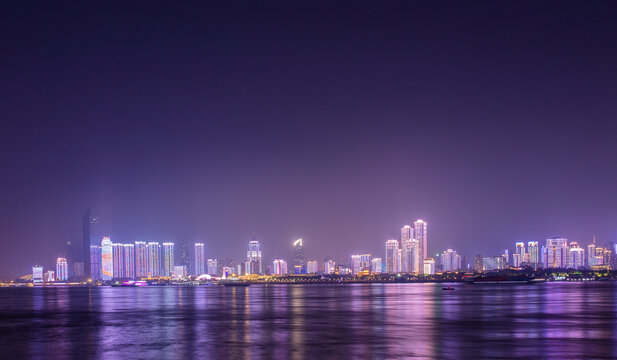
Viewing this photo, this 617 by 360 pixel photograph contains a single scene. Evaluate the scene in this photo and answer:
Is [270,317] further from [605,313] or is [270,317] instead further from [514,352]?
[605,313]

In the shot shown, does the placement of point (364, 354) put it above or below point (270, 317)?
above

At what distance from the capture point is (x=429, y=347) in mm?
27906

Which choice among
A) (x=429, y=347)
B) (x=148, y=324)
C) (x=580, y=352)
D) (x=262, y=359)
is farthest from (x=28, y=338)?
(x=580, y=352)

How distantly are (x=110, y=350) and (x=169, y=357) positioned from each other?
464cm

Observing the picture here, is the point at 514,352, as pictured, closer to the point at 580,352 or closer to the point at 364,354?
the point at 580,352

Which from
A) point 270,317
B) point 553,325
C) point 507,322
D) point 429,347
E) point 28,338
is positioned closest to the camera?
point 429,347

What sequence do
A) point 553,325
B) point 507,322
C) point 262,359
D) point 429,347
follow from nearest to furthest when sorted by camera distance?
point 262,359 → point 429,347 → point 553,325 → point 507,322

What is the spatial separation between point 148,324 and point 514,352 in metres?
27.8

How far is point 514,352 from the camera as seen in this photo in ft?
85.9

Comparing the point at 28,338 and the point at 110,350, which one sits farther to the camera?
the point at 28,338

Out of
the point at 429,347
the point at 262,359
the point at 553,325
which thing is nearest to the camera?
the point at 262,359

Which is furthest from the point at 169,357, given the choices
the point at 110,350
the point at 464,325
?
the point at 464,325

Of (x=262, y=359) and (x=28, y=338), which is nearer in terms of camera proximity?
(x=262, y=359)

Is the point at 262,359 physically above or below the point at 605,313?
above
